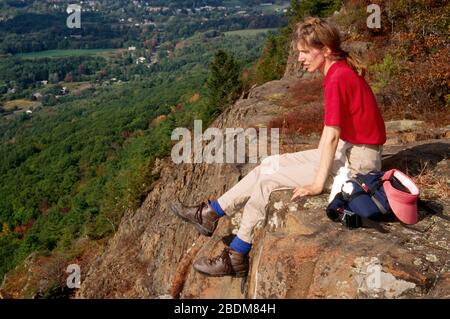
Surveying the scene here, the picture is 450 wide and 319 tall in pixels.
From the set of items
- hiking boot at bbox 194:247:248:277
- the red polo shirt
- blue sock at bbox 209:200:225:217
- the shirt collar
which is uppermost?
the shirt collar

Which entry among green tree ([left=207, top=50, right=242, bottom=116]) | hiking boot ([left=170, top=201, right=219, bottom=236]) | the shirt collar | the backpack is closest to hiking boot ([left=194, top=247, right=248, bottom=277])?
hiking boot ([left=170, top=201, right=219, bottom=236])

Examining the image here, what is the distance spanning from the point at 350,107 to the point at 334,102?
0.77ft

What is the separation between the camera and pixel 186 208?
5.77 m

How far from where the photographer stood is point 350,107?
470 centimetres

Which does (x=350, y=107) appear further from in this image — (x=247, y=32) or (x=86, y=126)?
(x=247, y=32)

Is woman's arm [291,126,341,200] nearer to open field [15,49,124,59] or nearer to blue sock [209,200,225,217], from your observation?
blue sock [209,200,225,217]

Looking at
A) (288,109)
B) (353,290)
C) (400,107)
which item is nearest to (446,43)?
(400,107)

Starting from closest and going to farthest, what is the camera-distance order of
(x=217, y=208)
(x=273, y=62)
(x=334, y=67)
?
(x=334, y=67), (x=217, y=208), (x=273, y=62)

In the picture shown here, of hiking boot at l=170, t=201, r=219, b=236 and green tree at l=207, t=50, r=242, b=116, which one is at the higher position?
hiking boot at l=170, t=201, r=219, b=236

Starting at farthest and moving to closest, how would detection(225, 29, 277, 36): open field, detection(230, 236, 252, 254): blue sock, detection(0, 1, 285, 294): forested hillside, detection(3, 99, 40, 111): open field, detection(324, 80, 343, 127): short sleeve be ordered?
detection(225, 29, 277, 36): open field < detection(3, 99, 40, 111): open field < detection(0, 1, 285, 294): forested hillside < detection(230, 236, 252, 254): blue sock < detection(324, 80, 343, 127): short sleeve

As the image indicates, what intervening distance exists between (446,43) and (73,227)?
99.2ft

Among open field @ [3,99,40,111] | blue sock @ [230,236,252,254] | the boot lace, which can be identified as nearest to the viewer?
blue sock @ [230,236,252,254]

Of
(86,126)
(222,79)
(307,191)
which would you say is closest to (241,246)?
(307,191)

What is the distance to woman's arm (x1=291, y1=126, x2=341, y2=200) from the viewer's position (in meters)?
4.63
